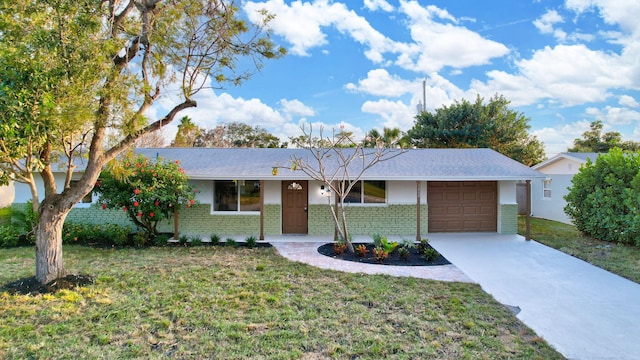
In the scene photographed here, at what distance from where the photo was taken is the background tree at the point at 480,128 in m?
23.8

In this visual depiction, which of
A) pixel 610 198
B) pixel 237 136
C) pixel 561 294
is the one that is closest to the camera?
pixel 561 294

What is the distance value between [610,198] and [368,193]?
7.24 metres

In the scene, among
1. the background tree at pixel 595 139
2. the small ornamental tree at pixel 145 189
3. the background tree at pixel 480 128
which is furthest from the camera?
the background tree at pixel 595 139

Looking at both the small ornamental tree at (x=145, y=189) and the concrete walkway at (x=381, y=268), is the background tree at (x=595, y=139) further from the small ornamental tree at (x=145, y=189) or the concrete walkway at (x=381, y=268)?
the small ornamental tree at (x=145, y=189)

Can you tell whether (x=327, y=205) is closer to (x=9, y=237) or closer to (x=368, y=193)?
(x=368, y=193)

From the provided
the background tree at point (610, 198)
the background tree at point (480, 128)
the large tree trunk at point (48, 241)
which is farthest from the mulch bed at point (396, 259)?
the background tree at point (480, 128)

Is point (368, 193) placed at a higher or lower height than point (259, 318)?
higher

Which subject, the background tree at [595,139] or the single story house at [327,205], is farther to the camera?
the background tree at [595,139]

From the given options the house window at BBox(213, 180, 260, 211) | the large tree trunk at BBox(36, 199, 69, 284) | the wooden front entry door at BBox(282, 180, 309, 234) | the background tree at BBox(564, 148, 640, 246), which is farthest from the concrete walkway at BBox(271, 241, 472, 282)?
the background tree at BBox(564, 148, 640, 246)

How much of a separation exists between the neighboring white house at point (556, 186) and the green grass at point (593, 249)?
2.30 meters

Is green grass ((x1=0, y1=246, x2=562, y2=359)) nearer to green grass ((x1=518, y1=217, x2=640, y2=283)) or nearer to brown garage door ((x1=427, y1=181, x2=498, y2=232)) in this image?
green grass ((x1=518, y1=217, x2=640, y2=283))

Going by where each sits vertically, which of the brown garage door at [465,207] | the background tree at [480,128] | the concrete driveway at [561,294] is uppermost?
the background tree at [480,128]

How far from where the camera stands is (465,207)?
12.8 metres

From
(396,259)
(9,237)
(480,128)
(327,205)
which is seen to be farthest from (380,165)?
(480,128)
